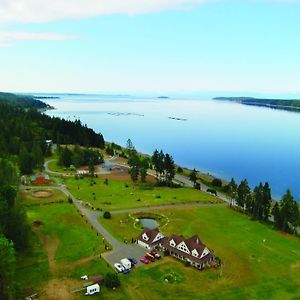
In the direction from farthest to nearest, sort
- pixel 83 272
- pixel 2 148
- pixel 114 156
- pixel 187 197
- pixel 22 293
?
1. pixel 114 156
2. pixel 2 148
3. pixel 187 197
4. pixel 83 272
5. pixel 22 293

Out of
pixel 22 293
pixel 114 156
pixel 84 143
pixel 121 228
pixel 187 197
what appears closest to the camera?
pixel 22 293

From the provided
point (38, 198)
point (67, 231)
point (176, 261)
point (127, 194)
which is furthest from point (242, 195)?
point (38, 198)

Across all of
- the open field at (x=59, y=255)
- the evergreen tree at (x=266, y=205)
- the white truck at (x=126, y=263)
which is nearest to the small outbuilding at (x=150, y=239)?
the open field at (x=59, y=255)

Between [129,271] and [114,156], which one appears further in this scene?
[114,156]

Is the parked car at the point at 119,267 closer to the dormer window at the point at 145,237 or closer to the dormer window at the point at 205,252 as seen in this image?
the dormer window at the point at 145,237

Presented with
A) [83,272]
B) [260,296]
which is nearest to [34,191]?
[83,272]

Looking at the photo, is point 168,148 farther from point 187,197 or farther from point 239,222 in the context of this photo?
point 239,222

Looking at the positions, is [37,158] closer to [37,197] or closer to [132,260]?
[37,197]
